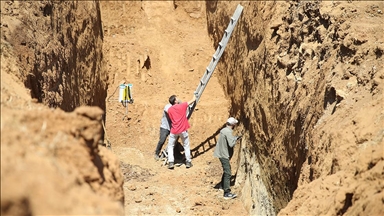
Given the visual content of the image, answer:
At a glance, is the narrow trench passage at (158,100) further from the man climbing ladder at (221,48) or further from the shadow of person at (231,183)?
the man climbing ladder at (221,48)

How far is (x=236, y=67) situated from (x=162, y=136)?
7.41 feet

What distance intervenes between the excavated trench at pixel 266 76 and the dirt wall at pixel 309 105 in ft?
0.06

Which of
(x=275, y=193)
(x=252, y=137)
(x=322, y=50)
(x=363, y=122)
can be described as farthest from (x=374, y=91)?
(x=252, y=137)

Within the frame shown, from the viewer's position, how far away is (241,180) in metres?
8.61

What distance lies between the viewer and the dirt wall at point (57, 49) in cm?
620

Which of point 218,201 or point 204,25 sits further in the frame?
point 204,25

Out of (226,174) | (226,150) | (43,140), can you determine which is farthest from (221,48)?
(43,140)

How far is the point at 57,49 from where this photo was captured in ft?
24.4

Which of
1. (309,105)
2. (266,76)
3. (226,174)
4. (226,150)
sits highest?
(266,76)

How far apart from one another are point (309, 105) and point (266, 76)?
1.88 metres

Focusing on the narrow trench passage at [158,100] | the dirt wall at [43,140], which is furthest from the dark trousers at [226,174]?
the dirt wall at [43,140]

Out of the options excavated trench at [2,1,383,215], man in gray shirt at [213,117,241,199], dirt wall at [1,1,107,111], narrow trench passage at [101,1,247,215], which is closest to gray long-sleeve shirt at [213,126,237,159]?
man in gray shirt at [213,117,241,199]

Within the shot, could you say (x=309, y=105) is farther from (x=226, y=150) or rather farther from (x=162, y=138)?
(x=162, y=138)

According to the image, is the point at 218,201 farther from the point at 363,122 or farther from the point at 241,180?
the point at 363,122
